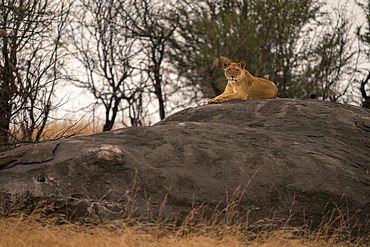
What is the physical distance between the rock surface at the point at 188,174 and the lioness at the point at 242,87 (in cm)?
171

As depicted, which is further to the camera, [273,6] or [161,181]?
[273,6]

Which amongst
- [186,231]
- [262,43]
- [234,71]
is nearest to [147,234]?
[186,231]

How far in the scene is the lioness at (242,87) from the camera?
7879 mm

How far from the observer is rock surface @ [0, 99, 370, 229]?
193 inches

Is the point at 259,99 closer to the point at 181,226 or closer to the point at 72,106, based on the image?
the point at 181,226

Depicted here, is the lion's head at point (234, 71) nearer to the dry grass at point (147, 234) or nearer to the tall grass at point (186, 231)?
the tall grass at point (186, 231)

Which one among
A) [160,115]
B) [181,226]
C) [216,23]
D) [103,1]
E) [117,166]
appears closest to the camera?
[181,226]

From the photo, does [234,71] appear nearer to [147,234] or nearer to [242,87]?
[242,87]

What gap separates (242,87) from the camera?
8.13m

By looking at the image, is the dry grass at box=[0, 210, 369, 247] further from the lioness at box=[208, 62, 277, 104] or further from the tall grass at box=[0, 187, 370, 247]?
the lioness at box=[208, 62, 277, 104]

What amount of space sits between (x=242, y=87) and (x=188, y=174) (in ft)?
10.9

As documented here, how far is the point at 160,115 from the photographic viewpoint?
51.1 ft

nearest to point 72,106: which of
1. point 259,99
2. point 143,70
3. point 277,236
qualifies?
point 143,70

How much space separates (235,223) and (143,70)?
1043 cm
